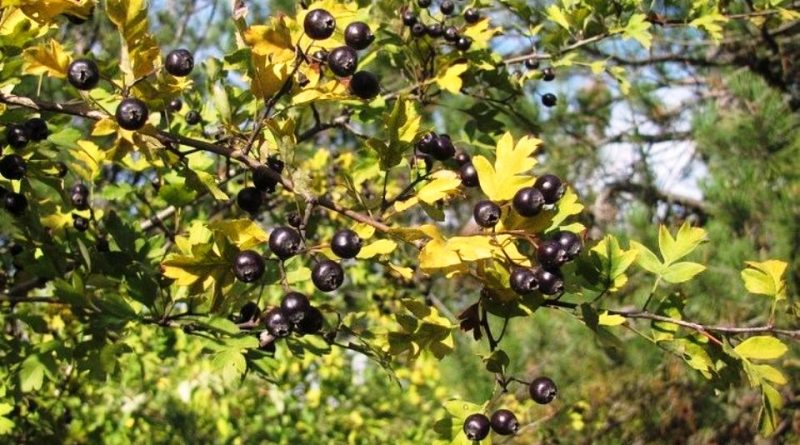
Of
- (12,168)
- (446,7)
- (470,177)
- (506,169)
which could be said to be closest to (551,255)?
(506,169)

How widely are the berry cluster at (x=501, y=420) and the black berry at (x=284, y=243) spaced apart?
0.43 metres

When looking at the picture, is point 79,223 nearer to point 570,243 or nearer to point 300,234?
point 300,234

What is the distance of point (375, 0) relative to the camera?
212cm

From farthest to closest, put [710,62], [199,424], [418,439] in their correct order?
[710,62]
[199,424]
[418,439]

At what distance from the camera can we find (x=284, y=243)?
46.7 inches

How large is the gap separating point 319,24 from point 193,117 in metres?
0.93

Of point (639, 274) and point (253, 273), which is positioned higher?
point (253, 273)

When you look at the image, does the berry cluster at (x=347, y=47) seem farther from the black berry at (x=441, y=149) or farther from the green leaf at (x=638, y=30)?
the green leaf at (x=638, y=30)

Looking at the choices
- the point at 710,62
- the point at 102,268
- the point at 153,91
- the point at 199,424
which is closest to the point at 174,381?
the point at 199,424

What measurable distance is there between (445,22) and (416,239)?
108 cm

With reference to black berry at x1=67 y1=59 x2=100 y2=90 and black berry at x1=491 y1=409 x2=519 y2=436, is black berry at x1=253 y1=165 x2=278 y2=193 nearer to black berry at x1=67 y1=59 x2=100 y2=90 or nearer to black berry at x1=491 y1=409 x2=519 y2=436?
black berry at x1=67 y1=59 x2=100 y2=90

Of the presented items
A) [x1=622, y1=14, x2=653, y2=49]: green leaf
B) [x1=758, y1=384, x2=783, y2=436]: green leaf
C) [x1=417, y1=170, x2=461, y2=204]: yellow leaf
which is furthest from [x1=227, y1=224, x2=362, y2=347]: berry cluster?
[x1=622, y1=14, x2=653, y2=49]: green leaf

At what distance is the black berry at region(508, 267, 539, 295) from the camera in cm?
120

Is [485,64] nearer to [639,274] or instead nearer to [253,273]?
[253,273]
